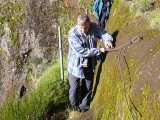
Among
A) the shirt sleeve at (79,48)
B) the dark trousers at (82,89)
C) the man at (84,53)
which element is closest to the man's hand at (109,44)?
the man at (84,53)

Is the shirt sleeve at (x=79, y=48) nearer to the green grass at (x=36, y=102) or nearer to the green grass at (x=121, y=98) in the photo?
the green grass at (x=121, y=98)

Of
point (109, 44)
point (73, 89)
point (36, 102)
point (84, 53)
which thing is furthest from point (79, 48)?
point (36, 102)

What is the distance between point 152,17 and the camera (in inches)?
325

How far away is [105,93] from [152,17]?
141 cm

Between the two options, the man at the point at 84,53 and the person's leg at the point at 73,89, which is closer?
the man at the point at 84,53

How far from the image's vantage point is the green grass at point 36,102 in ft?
33.9

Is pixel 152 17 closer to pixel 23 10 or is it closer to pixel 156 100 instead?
pixel 156 100

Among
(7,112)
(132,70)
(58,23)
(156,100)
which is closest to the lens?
(156,100)

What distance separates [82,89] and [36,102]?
51.3 inches

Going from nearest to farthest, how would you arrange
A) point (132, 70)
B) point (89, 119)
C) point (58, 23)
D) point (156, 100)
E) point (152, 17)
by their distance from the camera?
point (156, 100), point (132, 70), point (152, 17), point (89, 119), point (58, 23)

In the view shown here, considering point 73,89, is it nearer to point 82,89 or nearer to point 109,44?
point 82,89

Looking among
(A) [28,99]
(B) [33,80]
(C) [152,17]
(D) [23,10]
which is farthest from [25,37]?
(C) [152,17]

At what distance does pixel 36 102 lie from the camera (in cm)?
1067

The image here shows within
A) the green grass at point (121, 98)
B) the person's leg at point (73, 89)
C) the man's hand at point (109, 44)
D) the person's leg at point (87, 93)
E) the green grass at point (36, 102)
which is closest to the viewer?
the green grass at point (121, 98)
